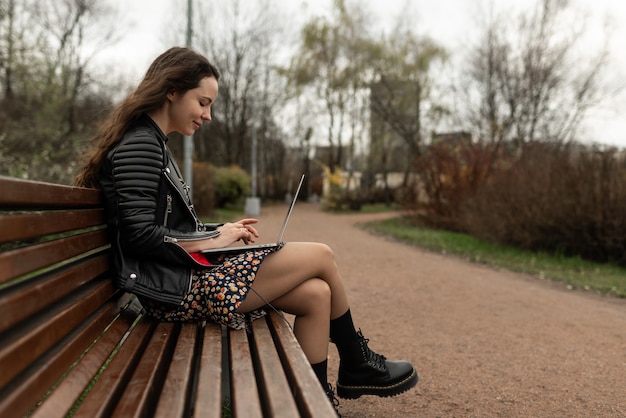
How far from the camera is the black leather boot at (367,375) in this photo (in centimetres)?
241

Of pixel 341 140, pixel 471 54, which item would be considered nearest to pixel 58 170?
pixel 471 54

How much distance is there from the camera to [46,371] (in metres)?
1.34

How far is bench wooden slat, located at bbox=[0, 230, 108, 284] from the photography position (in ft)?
3.86

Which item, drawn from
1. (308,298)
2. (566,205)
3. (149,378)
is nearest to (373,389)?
(308,298)

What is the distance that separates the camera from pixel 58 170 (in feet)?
35.5

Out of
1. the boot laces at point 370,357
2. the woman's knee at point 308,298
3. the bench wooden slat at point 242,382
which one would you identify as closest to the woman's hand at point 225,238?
the woman's knee at point 308,298

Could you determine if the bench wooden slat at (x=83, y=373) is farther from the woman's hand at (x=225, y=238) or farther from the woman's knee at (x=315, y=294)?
the woman's knee at (x=315, y=294)

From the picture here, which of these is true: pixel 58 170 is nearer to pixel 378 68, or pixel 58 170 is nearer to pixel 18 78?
pixel 18 78

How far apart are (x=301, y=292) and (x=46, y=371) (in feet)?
3.64

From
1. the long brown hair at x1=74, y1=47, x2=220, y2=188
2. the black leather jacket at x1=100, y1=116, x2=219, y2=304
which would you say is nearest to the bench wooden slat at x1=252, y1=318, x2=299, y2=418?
the black leather jacket at x1=100, y1=116, x2=219, y2=304

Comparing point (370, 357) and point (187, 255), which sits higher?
point (187, 255)

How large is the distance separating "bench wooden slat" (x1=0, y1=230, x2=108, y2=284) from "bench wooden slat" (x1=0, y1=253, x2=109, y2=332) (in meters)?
0.04

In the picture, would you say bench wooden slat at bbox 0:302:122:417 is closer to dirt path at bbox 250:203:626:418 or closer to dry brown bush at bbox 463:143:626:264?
dirt path at bbox 250:203:626:418

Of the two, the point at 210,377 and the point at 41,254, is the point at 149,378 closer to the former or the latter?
the point at 210,377
